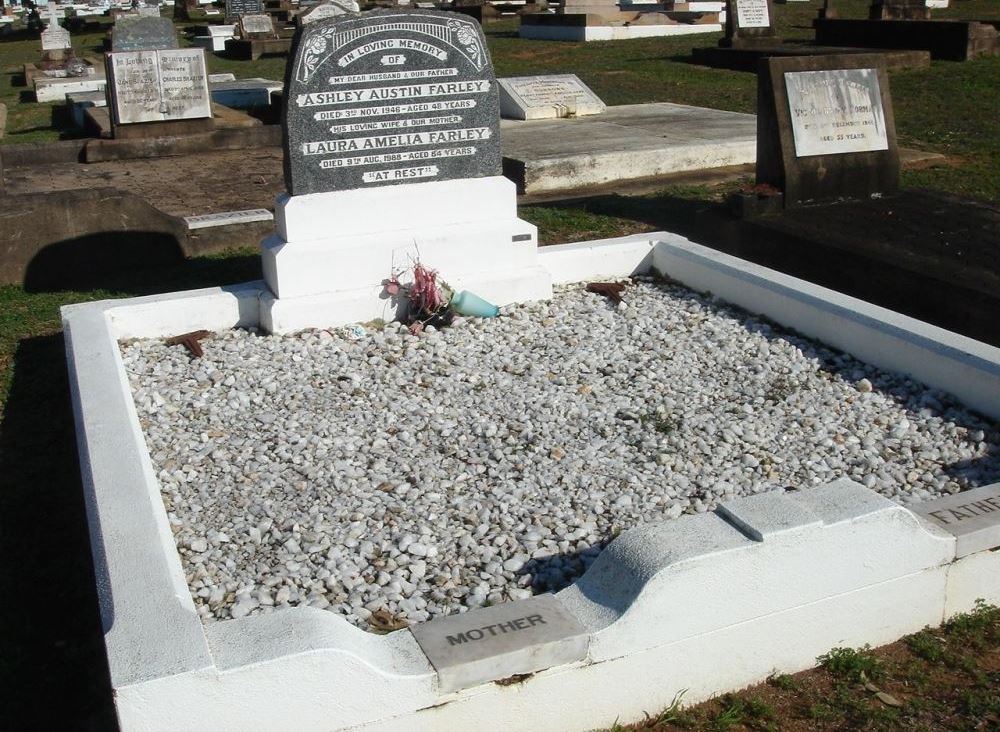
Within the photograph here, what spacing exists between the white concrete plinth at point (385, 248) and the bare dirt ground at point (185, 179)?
326cm

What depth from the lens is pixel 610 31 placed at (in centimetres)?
2542

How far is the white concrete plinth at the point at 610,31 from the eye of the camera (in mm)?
25312

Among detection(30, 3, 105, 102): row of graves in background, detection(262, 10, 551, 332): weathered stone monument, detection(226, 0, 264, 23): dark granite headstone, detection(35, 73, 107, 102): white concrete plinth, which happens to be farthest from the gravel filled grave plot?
detection(226, 0, 264, 23): dark granite headstone

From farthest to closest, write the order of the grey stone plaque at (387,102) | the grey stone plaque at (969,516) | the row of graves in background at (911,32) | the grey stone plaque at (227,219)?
1. the row of graves in background at (911,32)
2. the grey stone plaque at (227,219)
3. the grey stone plaque at (387,102)
4. the grey stone plaque at (969,516)

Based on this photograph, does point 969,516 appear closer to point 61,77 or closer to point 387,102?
point 387,102

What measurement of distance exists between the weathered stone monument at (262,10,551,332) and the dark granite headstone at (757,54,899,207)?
6.97 ft

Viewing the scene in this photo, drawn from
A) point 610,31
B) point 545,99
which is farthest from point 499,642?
point 610,31

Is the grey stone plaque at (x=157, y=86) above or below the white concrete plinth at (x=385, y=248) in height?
above

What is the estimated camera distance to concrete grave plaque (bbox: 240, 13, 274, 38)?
26.9 m

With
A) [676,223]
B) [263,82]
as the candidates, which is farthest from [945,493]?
[263,82]

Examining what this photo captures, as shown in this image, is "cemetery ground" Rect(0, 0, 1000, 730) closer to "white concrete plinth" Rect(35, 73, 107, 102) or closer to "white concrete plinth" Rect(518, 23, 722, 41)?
"white concrete plinth" Rect(35, 73, 107, 102)

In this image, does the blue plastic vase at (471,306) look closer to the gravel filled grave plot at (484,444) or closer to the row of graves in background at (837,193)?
the gravel filled grave plot at (484,444)

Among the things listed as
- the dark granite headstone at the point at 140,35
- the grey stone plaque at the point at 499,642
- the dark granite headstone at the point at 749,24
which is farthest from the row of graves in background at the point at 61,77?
the grey stone plaque at the point at 499,642

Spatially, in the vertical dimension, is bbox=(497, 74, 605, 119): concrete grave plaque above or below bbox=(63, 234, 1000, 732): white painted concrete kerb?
above
